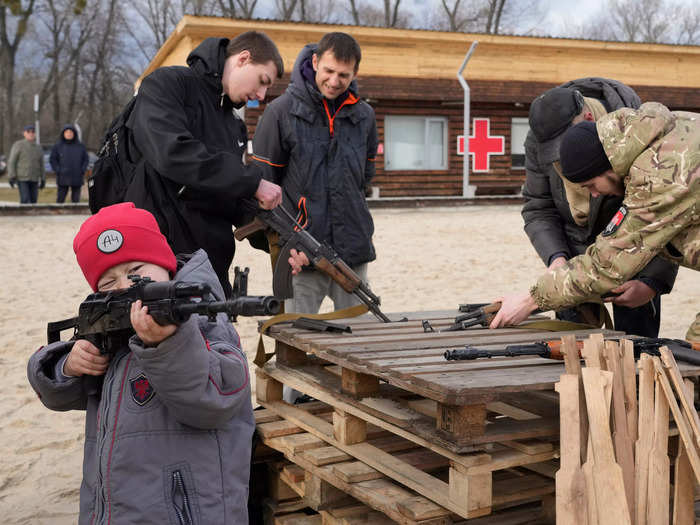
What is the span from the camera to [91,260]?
7.91 feet

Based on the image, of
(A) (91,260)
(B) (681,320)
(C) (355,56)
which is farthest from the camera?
(B) (681,320)

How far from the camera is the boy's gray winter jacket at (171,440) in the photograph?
2262mm

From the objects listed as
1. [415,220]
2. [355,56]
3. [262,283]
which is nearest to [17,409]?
[355,56]

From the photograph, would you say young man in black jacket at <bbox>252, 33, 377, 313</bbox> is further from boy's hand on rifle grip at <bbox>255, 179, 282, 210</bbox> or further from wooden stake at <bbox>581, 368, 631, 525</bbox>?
wooden stake at <bbox>581, 368, 631, 525</bbox>

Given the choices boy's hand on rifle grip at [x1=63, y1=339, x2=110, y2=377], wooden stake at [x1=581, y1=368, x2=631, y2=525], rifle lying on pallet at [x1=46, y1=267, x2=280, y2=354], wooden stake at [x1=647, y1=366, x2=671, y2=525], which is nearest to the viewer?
rifle lying on pallet at [x1=46, y1=267, x2=280, y2=354]

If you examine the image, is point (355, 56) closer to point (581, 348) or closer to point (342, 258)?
point (342, 258)

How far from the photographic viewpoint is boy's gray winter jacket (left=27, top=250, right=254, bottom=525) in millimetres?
2262

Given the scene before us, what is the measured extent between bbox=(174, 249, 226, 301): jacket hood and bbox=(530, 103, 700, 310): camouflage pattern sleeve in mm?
1374

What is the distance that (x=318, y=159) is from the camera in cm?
448

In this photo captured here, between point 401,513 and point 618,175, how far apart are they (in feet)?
4.65

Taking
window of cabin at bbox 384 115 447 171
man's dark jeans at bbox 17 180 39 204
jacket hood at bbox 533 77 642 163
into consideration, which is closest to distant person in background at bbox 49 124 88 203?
man's dark jeans at bbox 17 180 39 204

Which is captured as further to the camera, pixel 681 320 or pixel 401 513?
pixel 681 320

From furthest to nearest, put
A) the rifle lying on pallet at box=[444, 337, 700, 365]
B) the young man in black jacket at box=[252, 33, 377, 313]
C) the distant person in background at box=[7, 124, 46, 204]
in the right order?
1. the distant person in background at box=[7, 124, 46, 204]
2. the young man in black jacket at box=[252, 33, 377, 313]
3. the rifle lying on pallet at box=[444, 337, 700, 365]

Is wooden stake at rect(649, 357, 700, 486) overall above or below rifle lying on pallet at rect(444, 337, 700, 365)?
below
